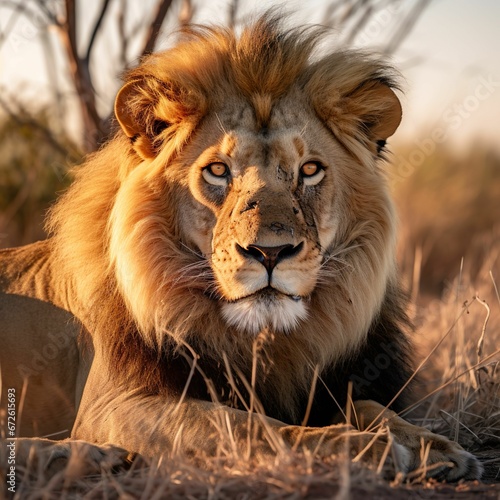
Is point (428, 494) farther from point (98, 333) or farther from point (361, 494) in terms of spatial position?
point (98, 333)

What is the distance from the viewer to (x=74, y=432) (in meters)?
3.62

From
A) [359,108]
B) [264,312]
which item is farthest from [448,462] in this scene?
[359,108]

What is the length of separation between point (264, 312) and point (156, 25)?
3303mm

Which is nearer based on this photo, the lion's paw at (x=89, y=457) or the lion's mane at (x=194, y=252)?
the lion's paw at (x=89, y=457)

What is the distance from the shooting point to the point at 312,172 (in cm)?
349

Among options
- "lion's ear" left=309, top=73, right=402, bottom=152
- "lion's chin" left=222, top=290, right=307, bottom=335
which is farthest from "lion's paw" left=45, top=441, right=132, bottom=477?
"lion's ear" left=309, top=73, right=402, bottom=152

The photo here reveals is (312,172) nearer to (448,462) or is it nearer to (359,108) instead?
Result: (359,108)

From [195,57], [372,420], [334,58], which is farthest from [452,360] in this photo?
[195,57]

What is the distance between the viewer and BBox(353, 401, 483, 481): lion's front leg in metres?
2.95

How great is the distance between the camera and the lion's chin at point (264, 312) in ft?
10.2

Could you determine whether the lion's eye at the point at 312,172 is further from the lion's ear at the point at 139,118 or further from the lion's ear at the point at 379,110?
the lion's ear at the point at 139,118

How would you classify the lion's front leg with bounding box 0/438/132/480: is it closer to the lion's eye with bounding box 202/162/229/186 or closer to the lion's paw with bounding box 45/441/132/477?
the lion's paw with bounding box 45/441/132/477

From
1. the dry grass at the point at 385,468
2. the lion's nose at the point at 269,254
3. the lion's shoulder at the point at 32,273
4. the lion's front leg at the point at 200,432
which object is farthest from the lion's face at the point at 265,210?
the lion's shoulder at the point at 32,273

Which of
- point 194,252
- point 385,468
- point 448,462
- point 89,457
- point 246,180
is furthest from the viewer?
point 194,252
